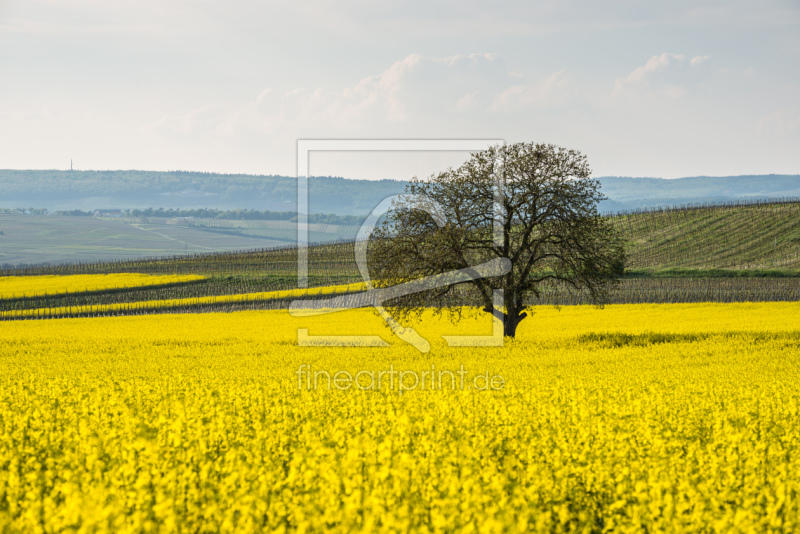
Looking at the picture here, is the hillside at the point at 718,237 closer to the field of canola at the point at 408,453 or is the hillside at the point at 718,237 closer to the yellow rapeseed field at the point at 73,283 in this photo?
the yellow rapeseed field at the point at 73,283

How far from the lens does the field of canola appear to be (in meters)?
5.20

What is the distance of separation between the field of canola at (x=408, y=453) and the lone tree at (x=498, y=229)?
19.3 feet

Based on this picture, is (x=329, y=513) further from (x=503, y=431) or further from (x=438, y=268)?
(x=438, y=268)

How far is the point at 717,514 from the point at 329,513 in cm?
315

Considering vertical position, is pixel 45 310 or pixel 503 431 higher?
pixel 503 431

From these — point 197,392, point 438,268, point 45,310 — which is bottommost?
point 45,310

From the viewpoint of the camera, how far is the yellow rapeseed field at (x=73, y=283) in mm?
60562

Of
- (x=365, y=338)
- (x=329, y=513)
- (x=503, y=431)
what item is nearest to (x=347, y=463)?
(x=329, y=513)

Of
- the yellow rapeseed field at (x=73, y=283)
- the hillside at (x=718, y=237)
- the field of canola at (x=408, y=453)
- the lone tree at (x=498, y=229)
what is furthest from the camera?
the hillside at (x=718, y=237)

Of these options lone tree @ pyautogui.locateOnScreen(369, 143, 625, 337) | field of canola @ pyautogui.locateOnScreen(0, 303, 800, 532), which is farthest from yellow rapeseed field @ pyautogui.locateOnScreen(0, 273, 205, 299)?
field of canola @ pyautogui.locateOnScreen(0, 303, 800, 532)

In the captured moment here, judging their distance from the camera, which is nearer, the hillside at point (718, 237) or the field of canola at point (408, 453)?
the field of canola at point (408, 453)

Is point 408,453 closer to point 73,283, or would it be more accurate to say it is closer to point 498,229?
point 498,229

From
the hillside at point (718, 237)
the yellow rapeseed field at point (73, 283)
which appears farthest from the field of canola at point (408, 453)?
the hillside at point (718, 237)

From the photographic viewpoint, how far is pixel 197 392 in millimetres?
10836
